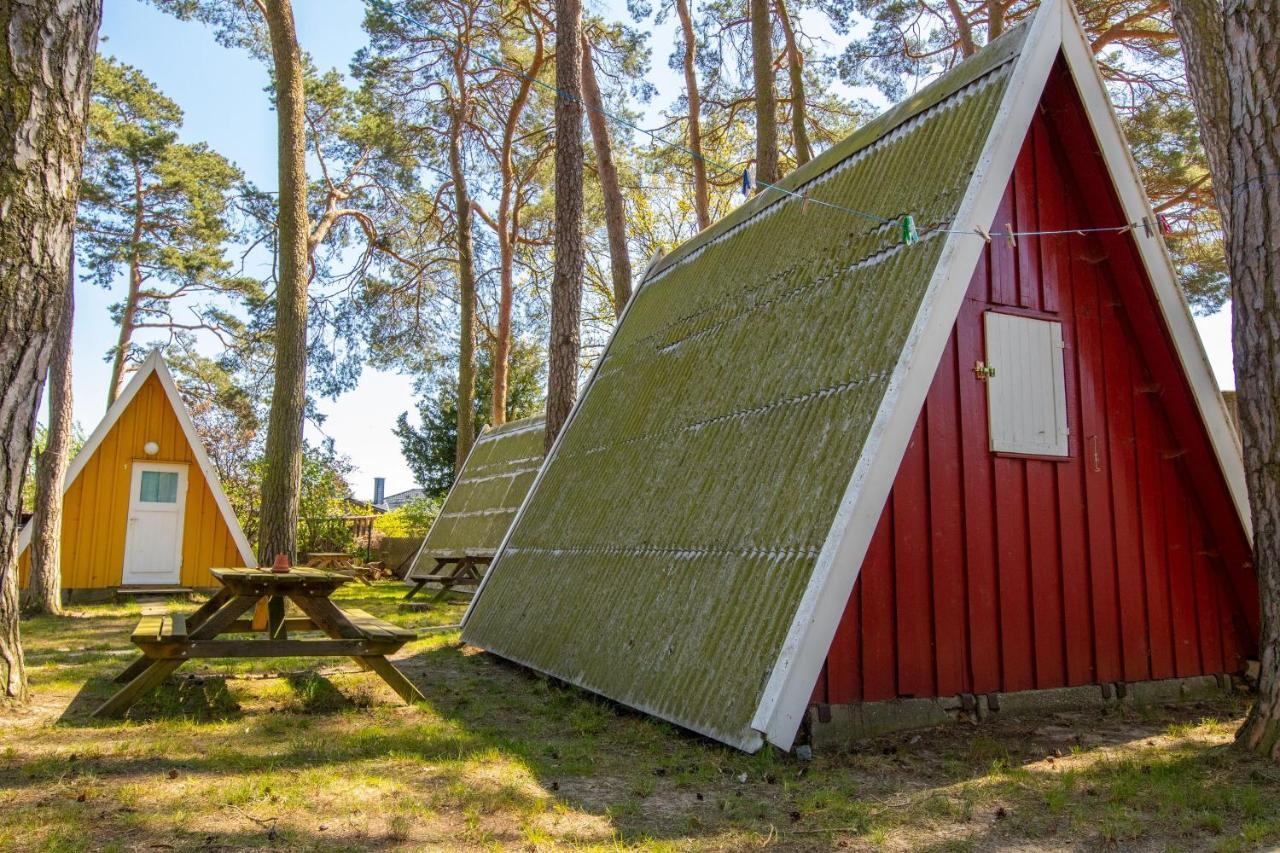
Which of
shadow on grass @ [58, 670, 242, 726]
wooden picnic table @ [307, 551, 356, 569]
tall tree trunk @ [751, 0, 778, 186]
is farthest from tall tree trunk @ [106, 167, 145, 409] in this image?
shadow on grass @ [58, 670, 242, 726]

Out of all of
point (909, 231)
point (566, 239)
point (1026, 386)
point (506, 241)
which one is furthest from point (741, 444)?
point (506, 241)

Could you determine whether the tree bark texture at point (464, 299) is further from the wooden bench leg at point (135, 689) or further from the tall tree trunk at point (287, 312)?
the wooden bench leg at point (135, 689)

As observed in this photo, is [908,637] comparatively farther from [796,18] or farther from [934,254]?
[796,18]

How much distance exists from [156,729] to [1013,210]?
608 centimetres

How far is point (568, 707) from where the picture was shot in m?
6.24

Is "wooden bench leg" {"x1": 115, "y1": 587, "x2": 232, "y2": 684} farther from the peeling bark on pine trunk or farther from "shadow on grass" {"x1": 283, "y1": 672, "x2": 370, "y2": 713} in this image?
the peeling bark on pine trunk

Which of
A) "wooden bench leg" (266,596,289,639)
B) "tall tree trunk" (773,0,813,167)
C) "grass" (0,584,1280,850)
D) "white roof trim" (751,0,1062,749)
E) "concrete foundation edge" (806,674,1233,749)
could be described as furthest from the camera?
"tall tree trunk" (773,0,813,167)

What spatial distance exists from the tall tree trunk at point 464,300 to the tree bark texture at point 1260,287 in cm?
1689

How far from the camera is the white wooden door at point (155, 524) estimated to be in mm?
14438

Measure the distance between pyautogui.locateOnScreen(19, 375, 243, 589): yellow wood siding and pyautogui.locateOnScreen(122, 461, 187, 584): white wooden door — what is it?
9 centimetres

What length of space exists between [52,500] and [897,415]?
11.6 meters

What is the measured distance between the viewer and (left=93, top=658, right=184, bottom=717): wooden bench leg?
549cm

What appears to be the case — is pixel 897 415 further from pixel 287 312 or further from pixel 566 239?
pixel 287 312

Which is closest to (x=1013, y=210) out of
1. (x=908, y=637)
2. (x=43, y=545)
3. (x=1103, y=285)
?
(x=1103, y=285)
